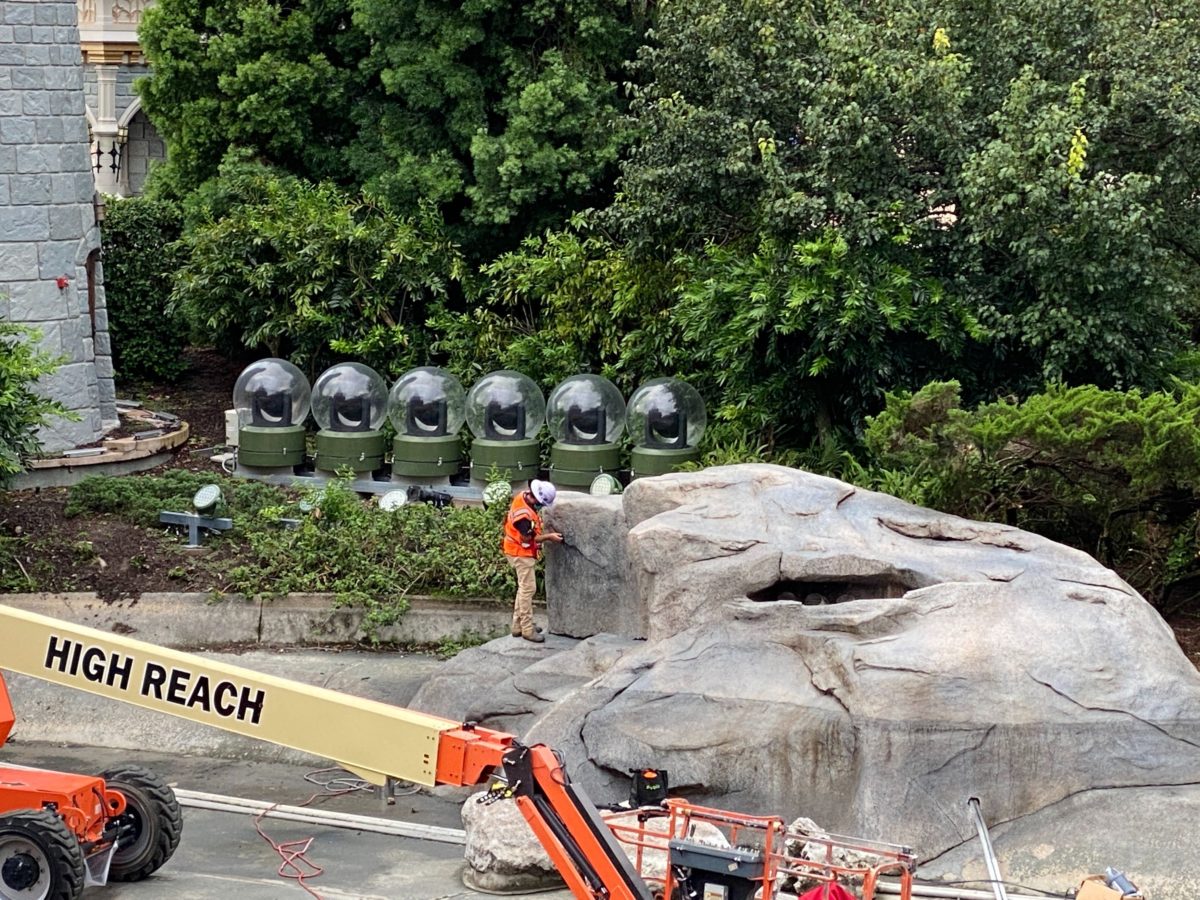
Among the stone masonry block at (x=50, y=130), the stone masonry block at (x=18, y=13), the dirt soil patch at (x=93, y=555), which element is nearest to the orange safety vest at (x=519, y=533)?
the dirt soil patch at (x=93, y=555)

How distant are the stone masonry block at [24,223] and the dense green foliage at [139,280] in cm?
453

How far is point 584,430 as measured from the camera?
1852 cm

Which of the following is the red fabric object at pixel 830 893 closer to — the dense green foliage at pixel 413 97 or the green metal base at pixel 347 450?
the green metal base at pixel 347 450

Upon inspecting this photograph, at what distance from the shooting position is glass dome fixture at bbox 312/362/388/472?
1900 centimetres

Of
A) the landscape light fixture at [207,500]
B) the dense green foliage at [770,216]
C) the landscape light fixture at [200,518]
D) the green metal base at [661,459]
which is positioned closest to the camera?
the dense green foliage at [770,216]

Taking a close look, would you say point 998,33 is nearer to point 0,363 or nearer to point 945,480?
point 945,480

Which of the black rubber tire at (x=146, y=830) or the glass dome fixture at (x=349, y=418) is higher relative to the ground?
the glass dome fixture at (x=349, y=418)

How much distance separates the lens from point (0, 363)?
15.0m

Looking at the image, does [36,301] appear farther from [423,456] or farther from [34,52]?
[423,456]

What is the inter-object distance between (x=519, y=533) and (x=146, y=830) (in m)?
4.27

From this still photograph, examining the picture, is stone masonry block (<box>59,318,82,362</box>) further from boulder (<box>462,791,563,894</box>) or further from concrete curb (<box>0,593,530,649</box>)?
boulder (<box>462,791,563,894</box>)

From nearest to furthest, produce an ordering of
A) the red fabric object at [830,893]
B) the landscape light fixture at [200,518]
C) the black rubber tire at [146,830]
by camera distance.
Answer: the red fabric object at [830,893], the black rubber tire at [146,830], the landscape light fixture at [200,518]

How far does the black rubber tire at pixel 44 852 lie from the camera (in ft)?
30.5

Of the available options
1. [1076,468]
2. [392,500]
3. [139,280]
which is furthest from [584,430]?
[139,280]
